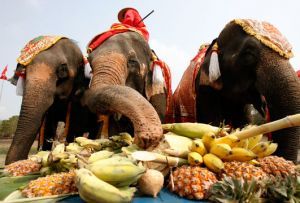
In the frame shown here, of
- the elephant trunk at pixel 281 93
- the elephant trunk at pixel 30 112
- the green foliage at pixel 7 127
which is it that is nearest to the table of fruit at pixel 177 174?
the elephant trunk at pixel 30 112

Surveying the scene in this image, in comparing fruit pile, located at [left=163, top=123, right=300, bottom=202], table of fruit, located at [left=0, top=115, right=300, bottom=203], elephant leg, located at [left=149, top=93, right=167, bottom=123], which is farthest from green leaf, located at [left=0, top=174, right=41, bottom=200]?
elephant leg, located at [left=149, top=93, right=167, bottom=123]

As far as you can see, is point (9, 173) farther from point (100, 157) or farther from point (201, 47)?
point (201, 47)

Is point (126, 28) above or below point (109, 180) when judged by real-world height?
above

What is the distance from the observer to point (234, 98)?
4.08 metres

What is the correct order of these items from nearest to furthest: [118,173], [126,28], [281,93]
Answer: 1. [118,173]
2. [281,93]
3. [126,28]

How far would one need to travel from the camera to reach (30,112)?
3570 millimetres

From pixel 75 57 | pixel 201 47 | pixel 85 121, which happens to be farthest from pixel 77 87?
pixel 201 47

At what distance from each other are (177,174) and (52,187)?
619 mm

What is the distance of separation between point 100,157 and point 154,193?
346 millimetres

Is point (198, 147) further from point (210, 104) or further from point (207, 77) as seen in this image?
point (210, 104)

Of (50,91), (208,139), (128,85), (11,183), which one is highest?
(128,85)

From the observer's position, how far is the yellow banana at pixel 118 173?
140 centimetres

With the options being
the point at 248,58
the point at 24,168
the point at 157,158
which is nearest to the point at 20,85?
the point at 24,168

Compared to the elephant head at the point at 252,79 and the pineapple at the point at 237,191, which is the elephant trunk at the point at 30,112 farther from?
the pineapple at the point at 237,191
